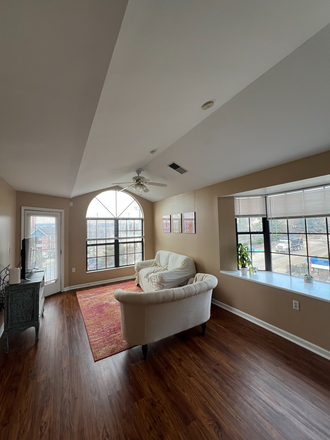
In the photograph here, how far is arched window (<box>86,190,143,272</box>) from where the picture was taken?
501cm

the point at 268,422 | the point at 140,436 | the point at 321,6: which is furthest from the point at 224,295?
the point at 321,6

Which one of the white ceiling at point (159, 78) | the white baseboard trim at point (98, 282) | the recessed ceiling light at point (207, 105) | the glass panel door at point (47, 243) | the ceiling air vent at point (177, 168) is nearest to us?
the white ceiling at point (159, 78)

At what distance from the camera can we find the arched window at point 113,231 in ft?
16.4

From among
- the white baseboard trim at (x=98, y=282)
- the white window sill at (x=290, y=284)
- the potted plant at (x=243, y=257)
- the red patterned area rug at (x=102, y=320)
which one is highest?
the potted plant at (x=243, y=257)

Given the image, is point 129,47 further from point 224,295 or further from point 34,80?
point 224,295

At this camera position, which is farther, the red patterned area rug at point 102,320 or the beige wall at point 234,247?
the red patterned area rug at point 102,320

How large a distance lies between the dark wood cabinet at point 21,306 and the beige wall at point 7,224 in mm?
535

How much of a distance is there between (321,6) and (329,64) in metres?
0.44

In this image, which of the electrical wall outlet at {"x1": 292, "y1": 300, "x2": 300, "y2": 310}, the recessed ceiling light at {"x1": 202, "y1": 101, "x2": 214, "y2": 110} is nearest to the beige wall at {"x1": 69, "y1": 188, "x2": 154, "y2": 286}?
the recessed ceiling light at {"x1": 202, "y1": 101, "x2": 214, "y2": 110}

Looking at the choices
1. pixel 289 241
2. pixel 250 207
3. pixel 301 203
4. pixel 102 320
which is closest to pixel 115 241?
pixel 102 320

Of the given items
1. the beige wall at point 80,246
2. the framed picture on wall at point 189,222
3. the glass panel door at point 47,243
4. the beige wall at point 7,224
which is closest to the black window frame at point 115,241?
the beige wall at point 80,246

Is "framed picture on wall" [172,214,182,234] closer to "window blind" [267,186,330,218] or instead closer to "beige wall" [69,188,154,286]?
"window blind" [267,186,330,218]

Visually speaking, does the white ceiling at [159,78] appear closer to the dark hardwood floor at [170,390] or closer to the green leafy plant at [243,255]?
the green leafy plant at [243,255]

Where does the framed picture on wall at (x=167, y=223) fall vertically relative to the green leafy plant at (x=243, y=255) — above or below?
above
